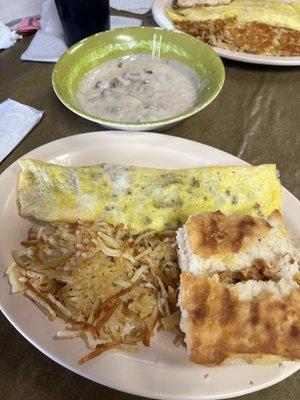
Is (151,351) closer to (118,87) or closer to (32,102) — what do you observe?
(118,87)

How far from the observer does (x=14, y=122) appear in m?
1.73

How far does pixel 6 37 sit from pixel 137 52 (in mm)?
678

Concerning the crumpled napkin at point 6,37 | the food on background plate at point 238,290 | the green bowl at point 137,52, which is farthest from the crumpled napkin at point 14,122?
the food on background plate at point 238,290

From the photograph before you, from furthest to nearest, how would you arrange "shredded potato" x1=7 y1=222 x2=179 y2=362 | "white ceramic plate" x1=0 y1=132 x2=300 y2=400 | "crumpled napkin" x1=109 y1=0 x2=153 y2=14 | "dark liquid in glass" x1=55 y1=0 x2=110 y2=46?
"crumpled napkin" x1=109 y1=0 x2=153 y2=14 < "dark liquid in glass" x1=55 y1=0 x2=110 y2=46 < "shredded potato" x1=7 y1=222 x2=179 y2=362 < "white ceramic plate" x1=0 y1=132 x2=300 y2=400

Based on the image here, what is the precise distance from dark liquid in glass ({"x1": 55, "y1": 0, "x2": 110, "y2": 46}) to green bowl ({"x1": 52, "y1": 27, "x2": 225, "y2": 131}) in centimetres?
19

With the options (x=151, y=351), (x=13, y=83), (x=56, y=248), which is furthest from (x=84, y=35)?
(x=151, y=351)

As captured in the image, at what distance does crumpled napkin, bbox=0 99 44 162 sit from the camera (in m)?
1.65

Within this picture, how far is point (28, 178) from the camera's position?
1.34m

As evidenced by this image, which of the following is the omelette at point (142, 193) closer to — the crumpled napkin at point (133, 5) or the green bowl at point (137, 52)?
the green bowl at point (137, 52)

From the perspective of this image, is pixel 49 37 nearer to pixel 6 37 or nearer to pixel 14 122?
pixel 6 37

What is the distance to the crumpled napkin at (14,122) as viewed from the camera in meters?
1.65

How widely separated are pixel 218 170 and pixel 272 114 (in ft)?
1.97

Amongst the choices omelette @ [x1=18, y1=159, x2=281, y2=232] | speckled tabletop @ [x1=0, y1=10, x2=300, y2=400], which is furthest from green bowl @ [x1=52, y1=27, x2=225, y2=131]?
omelette @ [x1=18, y1=159, x2=281, y2=232]

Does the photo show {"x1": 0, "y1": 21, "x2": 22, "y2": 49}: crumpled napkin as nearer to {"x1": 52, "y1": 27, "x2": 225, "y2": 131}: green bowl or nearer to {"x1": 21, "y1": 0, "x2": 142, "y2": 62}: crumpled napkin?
{"x1": 21, "y1": 0, "x2": 142, "y2": 62}: crumpled napkin
